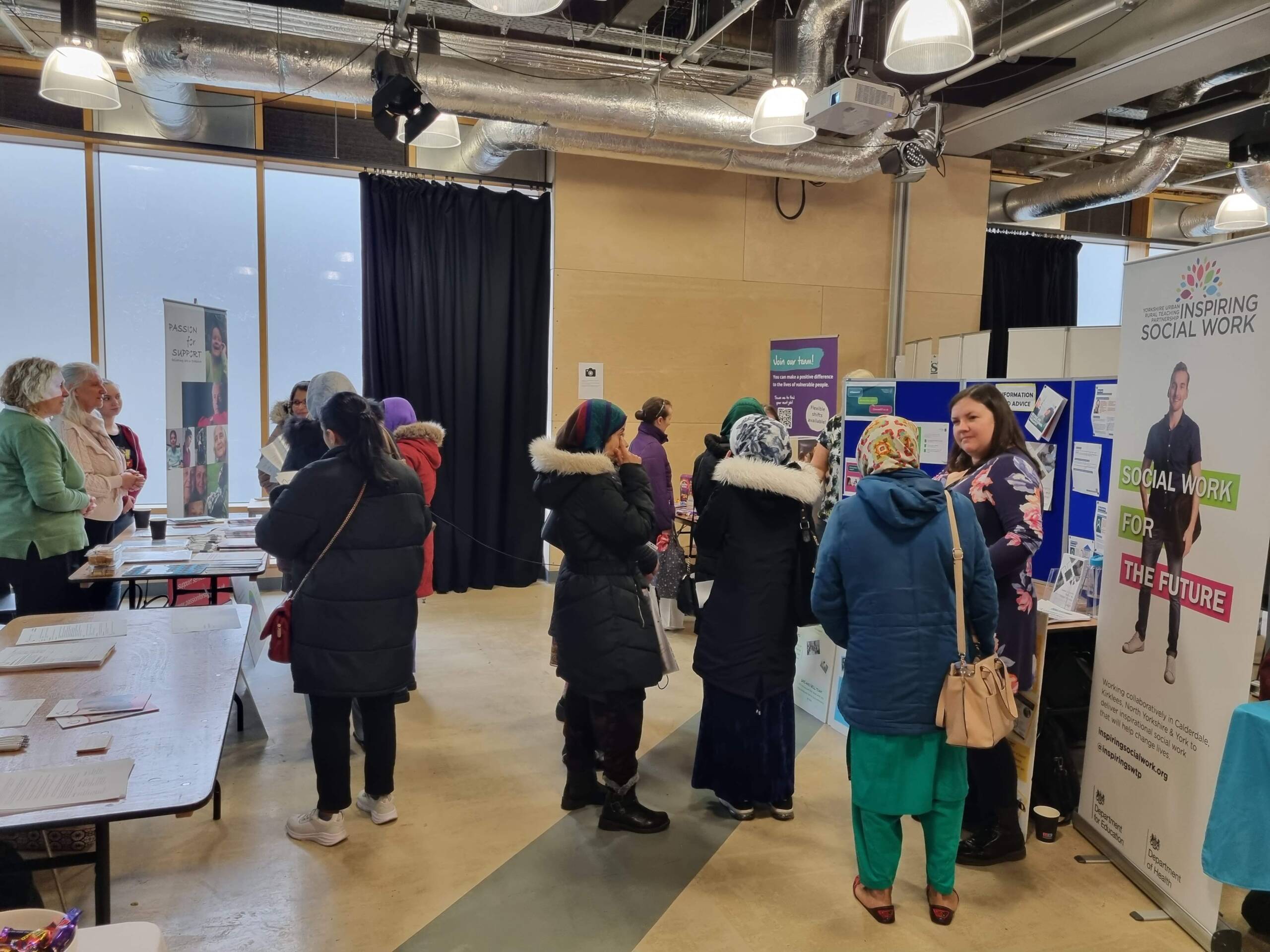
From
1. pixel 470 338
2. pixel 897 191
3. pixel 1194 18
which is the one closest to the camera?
pixel 1194 18

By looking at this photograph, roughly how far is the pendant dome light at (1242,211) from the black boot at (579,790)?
5.88m

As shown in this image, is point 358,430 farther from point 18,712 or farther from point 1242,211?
point 1242,211

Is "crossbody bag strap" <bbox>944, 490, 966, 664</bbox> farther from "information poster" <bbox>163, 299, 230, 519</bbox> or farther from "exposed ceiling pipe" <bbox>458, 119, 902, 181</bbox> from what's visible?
"information poster" <bbox>163, 299, 230, 519</bbox>

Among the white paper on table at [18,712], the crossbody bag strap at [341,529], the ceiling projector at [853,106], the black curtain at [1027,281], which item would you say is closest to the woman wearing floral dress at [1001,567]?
the ceiling projector at [853,106]

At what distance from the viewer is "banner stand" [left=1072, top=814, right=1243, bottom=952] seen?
2.28 meters

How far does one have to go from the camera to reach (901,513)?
2229 millimetres

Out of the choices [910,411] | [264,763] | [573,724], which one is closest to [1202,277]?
[910,411]

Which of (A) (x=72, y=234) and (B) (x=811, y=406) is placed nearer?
(A) (x=72, y=234)

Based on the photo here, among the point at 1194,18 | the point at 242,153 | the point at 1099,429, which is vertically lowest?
the point at 1099,429

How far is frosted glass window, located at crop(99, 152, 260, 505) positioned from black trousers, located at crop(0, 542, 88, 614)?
2196 millimetres

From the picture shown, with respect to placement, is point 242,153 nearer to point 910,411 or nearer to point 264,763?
point 264,763

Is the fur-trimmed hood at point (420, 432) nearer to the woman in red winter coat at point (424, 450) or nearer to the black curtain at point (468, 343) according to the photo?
the woman in red winter coat at point (424, 450)

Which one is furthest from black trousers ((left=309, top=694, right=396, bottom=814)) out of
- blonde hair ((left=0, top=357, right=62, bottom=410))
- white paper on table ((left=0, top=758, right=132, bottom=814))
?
blonde hair ((left=0, top=357, right=62, bottom=410))

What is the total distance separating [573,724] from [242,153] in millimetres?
4785
